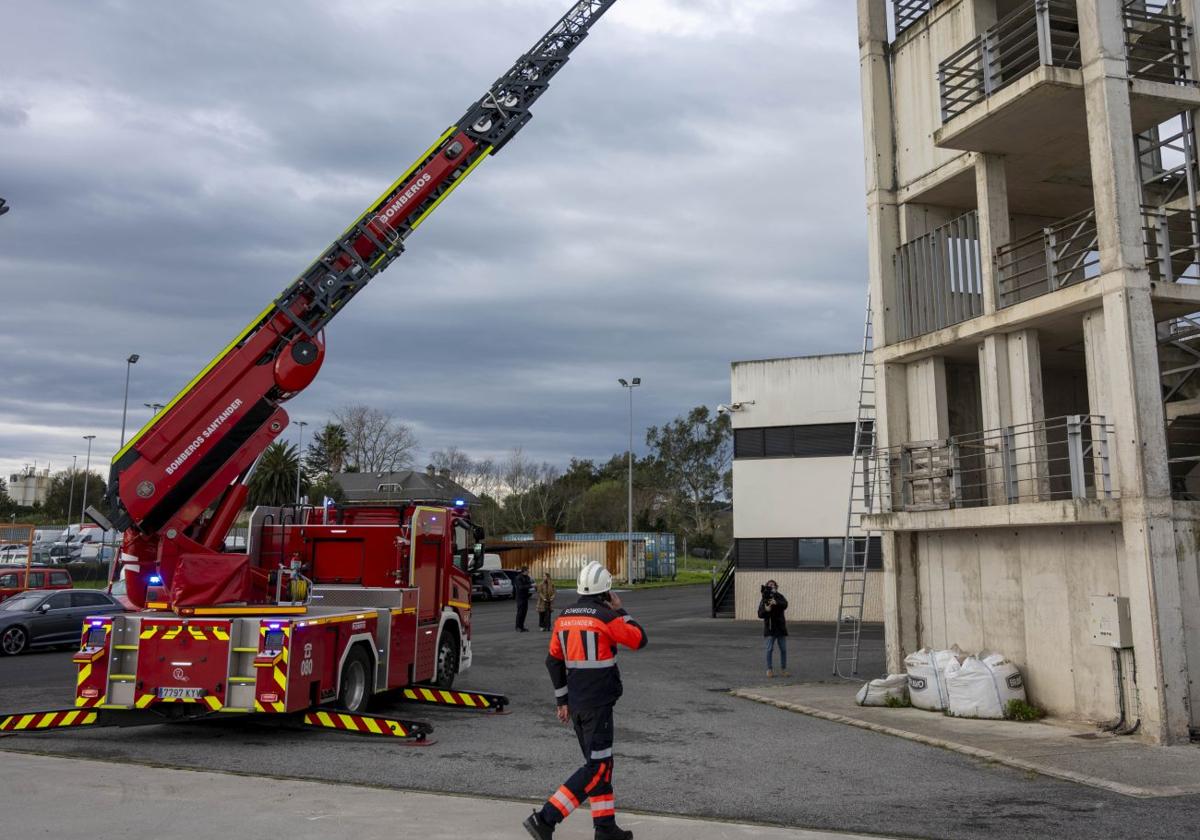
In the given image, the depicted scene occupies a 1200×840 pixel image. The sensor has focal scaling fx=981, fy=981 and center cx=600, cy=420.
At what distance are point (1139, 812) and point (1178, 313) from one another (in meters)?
6.80

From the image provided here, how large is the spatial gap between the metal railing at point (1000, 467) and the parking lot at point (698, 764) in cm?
382

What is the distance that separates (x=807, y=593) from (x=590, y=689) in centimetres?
2299

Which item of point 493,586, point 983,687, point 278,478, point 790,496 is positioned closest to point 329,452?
point 278,478

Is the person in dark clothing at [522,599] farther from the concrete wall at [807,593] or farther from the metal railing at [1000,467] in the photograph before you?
the metal railing at [1000,467]

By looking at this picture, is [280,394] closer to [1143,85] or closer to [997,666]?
[997,666]

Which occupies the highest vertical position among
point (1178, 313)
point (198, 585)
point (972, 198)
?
point (972, 198)

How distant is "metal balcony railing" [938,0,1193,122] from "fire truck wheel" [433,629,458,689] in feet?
33.1

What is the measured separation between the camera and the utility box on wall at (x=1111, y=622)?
35.2ft

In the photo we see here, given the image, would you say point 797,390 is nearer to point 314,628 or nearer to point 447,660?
point 447,660

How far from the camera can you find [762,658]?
19.3m

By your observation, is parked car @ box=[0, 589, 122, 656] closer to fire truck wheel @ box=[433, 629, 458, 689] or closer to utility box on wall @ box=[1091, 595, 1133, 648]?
fire truck wheel @ box=[433, 629, 458, 689]

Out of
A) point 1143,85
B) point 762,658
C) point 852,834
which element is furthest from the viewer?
point 762,658

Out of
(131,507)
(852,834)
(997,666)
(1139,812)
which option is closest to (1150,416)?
(997,666)

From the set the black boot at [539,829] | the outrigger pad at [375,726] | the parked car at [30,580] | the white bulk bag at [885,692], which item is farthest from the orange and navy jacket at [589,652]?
the parked car at [30,580]
